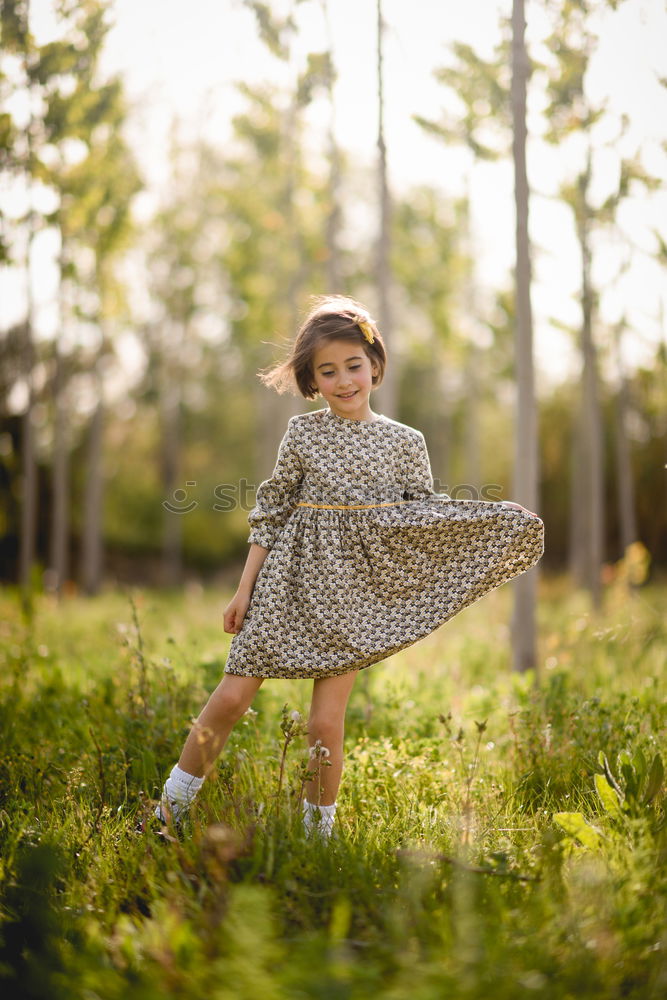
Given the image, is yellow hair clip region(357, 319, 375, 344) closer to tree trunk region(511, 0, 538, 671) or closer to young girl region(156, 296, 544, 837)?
young girl region(156, 296, 544, 837)

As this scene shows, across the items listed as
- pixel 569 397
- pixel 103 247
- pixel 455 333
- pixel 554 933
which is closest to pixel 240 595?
pixel 554 933

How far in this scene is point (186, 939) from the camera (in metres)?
1.61

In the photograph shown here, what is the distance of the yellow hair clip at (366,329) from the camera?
2783mm

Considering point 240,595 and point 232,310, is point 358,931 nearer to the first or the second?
point 240,595

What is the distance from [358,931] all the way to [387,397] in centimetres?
456

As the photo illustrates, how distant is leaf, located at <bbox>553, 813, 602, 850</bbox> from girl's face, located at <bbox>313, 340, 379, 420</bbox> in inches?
58.2

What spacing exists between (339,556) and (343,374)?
2.12 feet

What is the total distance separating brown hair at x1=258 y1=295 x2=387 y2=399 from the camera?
2.79 m

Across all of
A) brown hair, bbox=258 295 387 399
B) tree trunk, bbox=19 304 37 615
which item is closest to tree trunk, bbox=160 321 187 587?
tree trunk, bbox=19 304 37 615

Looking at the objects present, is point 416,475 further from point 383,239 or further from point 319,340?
point 383,239

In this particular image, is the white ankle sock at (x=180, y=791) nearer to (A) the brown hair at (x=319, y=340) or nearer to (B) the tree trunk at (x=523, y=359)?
(A) the brown hair at (x=319, y=340)

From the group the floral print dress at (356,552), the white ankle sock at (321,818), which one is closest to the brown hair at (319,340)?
the floral print dress at (356,552)

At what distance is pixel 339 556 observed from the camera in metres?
2.64

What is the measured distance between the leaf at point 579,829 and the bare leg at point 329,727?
70cm
